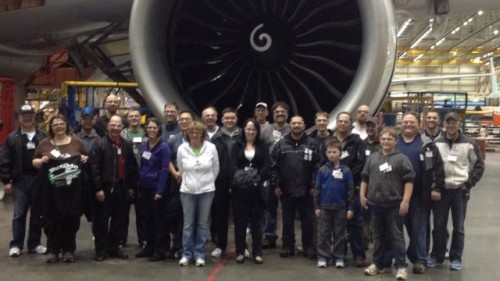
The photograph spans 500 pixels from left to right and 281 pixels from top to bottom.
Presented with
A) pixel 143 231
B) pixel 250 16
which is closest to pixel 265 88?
pixel 250 16

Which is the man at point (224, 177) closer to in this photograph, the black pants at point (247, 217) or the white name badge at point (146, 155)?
the black pants at point (247, 217)

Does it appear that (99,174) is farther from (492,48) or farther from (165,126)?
(492,48)

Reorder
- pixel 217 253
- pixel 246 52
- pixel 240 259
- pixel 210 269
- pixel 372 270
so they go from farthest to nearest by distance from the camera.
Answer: pixel 246 52 < pixel 217 253 < pixel 240 259 < pixel 210 269 < pixel 372 270

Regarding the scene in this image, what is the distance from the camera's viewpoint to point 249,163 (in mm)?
5117

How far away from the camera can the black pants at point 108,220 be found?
5.15 m

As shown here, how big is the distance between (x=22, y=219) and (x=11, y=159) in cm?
51

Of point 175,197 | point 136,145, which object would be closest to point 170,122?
point 136,145

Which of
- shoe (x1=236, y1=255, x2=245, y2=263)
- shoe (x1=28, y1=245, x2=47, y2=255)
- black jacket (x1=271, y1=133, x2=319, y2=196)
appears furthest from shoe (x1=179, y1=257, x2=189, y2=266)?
shoe (x1=28, y1=245, x2=47, y2=255)

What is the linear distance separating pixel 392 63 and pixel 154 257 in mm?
2567

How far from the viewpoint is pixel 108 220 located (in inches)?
205

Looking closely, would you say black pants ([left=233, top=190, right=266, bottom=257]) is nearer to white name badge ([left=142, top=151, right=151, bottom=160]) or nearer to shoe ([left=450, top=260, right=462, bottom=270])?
white name badge ([left=142, top=151, right=151, bottom=160])

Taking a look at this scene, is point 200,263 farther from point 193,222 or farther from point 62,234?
point 62,234

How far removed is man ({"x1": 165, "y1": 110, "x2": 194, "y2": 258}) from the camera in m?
5.15

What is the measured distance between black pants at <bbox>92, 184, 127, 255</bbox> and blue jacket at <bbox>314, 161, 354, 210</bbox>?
164cm
